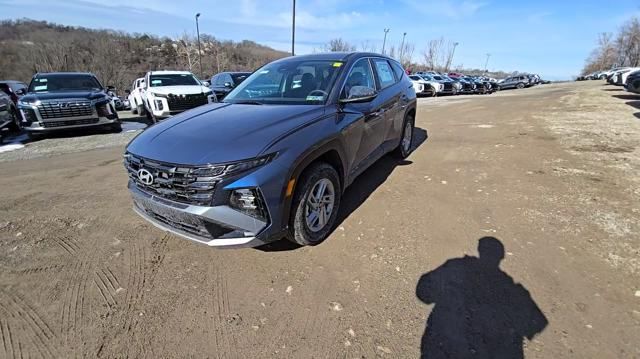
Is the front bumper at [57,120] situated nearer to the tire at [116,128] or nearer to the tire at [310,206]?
the tire at [116,128]

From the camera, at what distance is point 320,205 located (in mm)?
3084

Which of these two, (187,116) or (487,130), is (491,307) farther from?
(487,130)

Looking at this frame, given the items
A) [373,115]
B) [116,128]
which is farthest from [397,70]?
[116,128]

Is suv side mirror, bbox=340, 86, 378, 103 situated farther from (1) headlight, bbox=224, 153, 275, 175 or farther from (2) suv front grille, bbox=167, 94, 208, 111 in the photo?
(2) suv front grille, bbox=167, 94, 208, 111

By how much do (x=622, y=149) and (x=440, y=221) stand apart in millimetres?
5032

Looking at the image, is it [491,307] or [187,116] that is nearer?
[491,307]

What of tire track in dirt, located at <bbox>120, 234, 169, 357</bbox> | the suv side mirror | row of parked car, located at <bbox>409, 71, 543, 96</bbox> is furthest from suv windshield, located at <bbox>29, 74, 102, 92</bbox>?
row of parked car, located at <bbox>409, 71, 543, 96</bbox>

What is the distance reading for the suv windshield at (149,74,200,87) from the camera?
1091 centimetres

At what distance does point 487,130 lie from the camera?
28.0 feet

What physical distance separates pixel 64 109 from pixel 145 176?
734 centimetres

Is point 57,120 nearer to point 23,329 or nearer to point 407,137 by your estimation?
point 23,329

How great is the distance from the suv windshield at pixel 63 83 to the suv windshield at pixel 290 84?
7.60 m

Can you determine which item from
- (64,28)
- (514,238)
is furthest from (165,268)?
(64,28)

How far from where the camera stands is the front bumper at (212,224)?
93.7 inches
